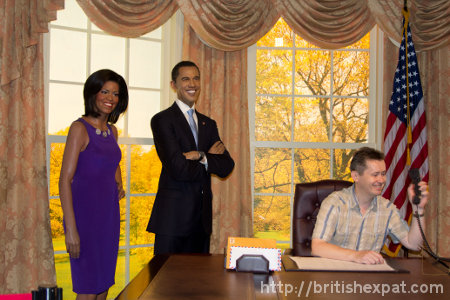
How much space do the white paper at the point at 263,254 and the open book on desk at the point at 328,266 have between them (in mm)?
56

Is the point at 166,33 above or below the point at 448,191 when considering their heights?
above

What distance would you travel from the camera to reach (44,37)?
3.35 metres

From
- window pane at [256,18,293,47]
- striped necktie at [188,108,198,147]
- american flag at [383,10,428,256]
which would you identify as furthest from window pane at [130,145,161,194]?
striped necktie at [188,108,198,147]

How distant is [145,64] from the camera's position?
12.7ft

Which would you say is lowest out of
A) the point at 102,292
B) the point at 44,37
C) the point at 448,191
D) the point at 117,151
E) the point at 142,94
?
the point at 102,292

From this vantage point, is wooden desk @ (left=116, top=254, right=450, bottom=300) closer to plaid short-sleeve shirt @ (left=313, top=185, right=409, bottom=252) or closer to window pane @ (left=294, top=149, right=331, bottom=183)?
plaid short-sleeve shirt @ (left=313, top=185, right=409, bottom=252)

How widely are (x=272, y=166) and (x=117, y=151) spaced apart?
535 cm

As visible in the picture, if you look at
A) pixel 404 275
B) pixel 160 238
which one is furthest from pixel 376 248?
pixel 160 238

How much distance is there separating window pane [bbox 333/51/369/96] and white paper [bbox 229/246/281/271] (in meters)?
5.87

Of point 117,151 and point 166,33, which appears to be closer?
point 117,151

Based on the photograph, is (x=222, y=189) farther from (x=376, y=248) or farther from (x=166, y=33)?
(x=376, y=248)

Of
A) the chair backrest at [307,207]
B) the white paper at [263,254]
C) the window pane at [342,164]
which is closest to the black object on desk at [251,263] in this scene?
the white paper at [263,254]

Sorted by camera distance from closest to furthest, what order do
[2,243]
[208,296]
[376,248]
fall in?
[208,296], [376,248], [2,243]

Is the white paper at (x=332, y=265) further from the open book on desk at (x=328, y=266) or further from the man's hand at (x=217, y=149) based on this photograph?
the man's hand at (x=217, y=149)
